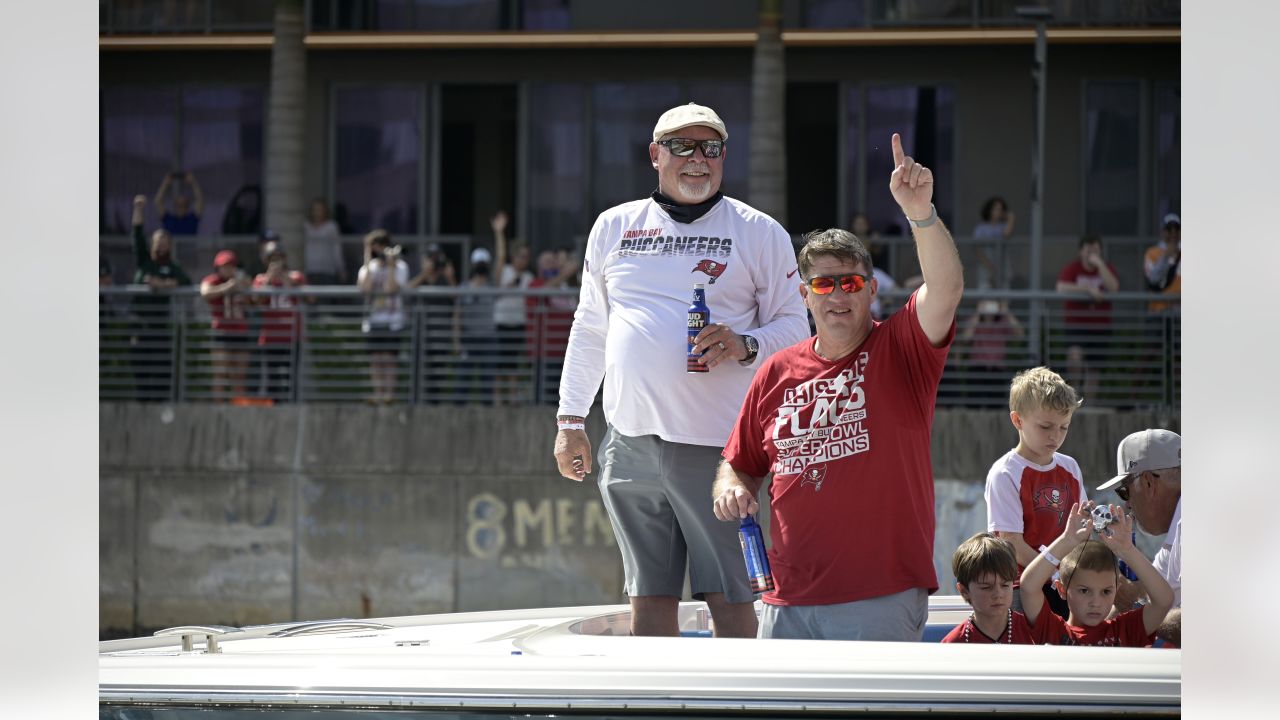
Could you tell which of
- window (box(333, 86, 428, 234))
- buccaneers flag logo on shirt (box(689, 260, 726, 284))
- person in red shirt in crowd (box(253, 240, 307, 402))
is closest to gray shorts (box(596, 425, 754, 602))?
buccaneers flag logo on shirt (box(689, 260, 726, 284))

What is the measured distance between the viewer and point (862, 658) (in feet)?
12.2

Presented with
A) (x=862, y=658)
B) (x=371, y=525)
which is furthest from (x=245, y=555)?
(x=862, y=658)

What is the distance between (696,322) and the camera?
4.82 m

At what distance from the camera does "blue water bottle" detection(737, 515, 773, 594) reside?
423 cm

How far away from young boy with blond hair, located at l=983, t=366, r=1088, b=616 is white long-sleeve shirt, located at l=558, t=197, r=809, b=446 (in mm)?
688

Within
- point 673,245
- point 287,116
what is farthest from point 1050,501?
point 287,116

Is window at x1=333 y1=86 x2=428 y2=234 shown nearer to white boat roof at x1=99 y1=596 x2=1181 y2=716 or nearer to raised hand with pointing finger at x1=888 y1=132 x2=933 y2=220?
white boat roof at x1=99 y1=596 x2=1181 y2=716

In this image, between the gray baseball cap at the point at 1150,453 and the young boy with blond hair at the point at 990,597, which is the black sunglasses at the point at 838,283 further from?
the gray baseball cap at the point at 1150,453

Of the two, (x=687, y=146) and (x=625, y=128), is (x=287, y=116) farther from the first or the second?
(x=687, y=146)

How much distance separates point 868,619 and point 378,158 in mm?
16984
